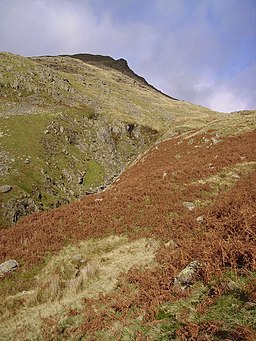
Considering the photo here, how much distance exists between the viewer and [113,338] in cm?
1055

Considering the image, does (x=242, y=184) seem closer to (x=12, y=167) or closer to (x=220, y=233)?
(x=220, y=233)

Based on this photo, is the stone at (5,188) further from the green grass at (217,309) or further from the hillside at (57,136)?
the green grass at (217,309)

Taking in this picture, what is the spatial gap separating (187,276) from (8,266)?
11009 mm

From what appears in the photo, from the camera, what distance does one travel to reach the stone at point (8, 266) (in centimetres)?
1736

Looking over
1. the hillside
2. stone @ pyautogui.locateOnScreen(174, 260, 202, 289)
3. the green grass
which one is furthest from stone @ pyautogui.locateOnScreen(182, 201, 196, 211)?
the hillside

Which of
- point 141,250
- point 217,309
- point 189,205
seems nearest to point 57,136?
point 189,205

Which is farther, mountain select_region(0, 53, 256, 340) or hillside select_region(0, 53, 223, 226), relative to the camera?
hillside select_region(0, 53, 223, 226)

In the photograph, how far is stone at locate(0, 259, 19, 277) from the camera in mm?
17359

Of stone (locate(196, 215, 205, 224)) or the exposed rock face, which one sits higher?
stone (locate(196, 215, 205, 224))

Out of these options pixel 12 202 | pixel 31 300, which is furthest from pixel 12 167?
pixel 31 300

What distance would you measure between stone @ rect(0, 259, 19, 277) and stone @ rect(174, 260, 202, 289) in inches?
402

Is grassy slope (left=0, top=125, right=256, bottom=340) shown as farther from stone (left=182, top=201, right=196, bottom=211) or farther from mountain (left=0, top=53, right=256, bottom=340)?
stone (left=182, top=201, right=196, bottom=211)

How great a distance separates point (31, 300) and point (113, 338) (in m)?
5.62

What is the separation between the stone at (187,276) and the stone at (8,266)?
10.2 metres
